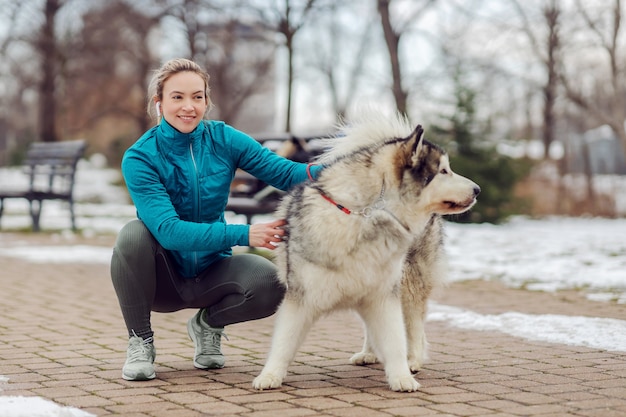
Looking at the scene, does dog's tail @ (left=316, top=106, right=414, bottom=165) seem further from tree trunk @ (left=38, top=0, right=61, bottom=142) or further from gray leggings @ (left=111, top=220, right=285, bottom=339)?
tree trunk @ (left=38, top=0, right=61, bottom=142)

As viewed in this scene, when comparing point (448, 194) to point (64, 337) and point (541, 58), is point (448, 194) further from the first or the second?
point (541, 58)

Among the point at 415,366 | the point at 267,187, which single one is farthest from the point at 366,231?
the point at 267,187

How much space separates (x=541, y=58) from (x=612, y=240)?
14599 millimetres

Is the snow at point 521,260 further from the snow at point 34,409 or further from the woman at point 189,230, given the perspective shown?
the woman at point 189,230

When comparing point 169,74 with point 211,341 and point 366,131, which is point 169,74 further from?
point 211,341

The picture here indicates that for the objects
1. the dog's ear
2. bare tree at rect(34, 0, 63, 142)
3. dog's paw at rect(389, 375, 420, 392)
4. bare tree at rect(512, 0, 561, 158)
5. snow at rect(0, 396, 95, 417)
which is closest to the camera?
snow at rect(0, 396, 95, 417)

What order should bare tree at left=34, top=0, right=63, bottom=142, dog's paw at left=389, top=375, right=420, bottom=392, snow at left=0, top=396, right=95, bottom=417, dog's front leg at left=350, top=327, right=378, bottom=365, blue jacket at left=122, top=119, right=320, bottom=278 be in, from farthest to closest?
bare tree at left=34, top=0, right=63, bottom=142, dog's front leg at left=350, top=327, right=378, bottom=365, blue jacket at left=122, top=119, right=320, bottom=278, dog's paw at left=389, top=375, right=420, bottom=392, snow at left=0, top=396, right=95, bottom=417

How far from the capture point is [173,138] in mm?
4570

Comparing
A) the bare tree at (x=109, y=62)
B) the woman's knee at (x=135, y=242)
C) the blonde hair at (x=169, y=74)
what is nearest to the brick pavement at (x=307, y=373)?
the woman's knee at (x=135, y=242)

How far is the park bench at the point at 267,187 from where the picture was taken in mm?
9797

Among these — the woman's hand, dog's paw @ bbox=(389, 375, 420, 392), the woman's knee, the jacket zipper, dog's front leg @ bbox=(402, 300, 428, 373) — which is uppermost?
the jacket zipper

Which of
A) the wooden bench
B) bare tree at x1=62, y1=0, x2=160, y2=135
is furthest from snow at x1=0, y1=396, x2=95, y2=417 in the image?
bare tree at x1=62, y1=0, x2=160, y2=135

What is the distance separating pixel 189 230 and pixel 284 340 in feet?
2.41

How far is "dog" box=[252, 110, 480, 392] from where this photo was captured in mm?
4051
